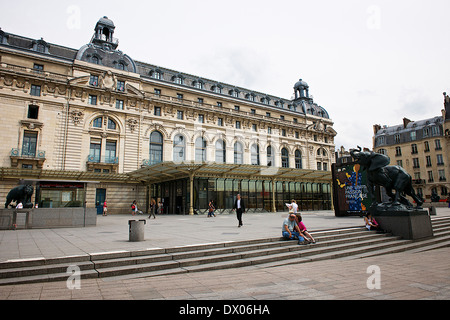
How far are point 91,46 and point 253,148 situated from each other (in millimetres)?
27604

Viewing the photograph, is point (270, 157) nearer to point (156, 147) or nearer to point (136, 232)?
point (156, 147)

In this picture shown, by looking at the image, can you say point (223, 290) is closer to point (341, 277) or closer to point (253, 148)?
point (341, 277)

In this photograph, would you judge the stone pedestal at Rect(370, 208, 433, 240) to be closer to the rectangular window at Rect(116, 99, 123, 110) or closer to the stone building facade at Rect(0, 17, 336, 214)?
the stone building facade at Rect(0, 17, 336, 214)

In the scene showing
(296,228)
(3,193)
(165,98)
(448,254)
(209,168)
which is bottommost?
(448,254)

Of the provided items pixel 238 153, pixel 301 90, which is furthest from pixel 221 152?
pixel 301 90

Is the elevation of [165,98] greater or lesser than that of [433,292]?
greater

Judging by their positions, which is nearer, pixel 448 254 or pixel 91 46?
pixel 448 254

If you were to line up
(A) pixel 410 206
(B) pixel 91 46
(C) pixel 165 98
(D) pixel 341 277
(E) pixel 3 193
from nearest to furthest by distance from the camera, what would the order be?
(D) pixel 341 277 → (A) pixel 410 206 → (E) pixel 3 193 → (B) pixel 91 46 → (C) pixel 165 98

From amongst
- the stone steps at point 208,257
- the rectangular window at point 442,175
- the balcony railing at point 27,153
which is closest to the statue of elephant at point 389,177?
the stone steps at point 208,257

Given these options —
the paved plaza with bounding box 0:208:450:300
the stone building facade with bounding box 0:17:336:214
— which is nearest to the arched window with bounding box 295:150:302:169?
the stone building facade with bounding box 0:17:336:214

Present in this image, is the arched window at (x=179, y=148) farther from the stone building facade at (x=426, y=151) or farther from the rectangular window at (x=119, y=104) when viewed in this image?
the stone building facade at (x=426, y=151)

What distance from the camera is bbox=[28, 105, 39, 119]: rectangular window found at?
3131 centimetres

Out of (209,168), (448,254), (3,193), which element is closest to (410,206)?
(448,254)
